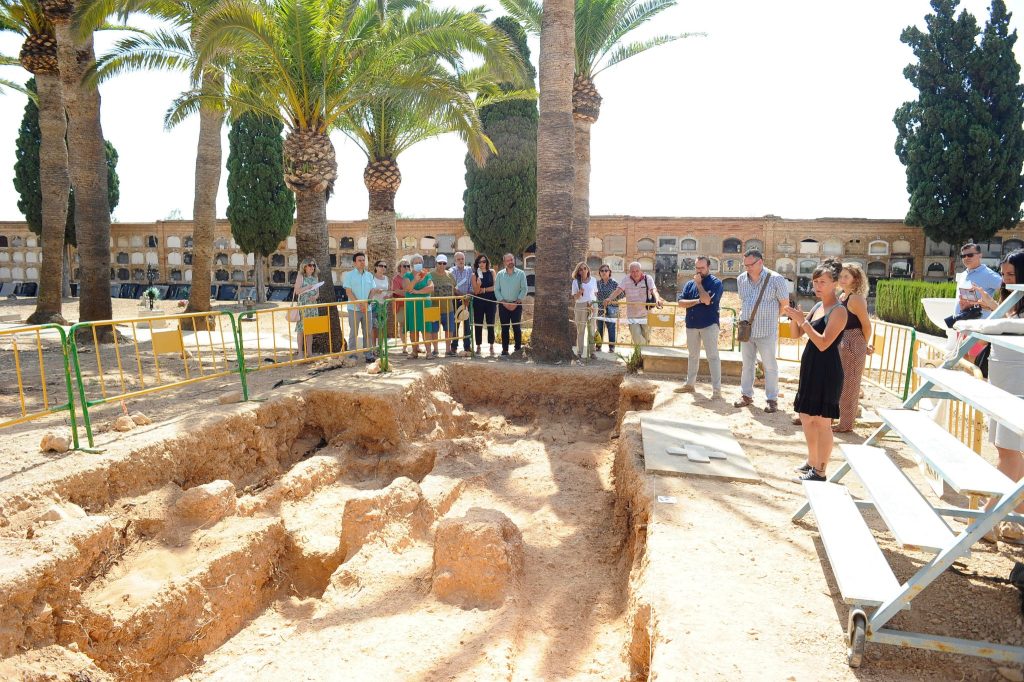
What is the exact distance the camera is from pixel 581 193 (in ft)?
45.1

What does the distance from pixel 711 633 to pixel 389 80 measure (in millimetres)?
9677

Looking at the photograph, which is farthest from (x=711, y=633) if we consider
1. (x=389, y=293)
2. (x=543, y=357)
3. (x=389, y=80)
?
(x=389, y=80)

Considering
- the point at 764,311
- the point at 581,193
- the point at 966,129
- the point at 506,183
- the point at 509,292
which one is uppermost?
the point at 966,129

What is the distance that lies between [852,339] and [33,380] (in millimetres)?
9638

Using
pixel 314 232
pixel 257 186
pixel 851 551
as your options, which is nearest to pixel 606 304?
pixel 314 232

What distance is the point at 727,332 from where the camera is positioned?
49.3ft

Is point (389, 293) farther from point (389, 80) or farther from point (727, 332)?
point (727, 332)

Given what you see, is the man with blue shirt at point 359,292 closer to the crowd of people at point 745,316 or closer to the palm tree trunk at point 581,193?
the crowd of people at point 745,316

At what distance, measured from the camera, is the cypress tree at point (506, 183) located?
18703 mm

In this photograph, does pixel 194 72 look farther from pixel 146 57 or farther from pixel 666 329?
pixel 666 329

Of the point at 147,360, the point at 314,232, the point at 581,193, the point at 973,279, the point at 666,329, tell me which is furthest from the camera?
the point at 666,329

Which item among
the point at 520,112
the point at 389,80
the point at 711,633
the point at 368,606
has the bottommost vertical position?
the point at 368,606

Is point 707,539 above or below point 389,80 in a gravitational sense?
below

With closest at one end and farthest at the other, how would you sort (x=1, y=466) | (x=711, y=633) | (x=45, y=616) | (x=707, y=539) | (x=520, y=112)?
(x=711, y=633) < (x=45, y=616) < (x=707, y=539) < (x=1, y=466) < (x=520, y=112)
